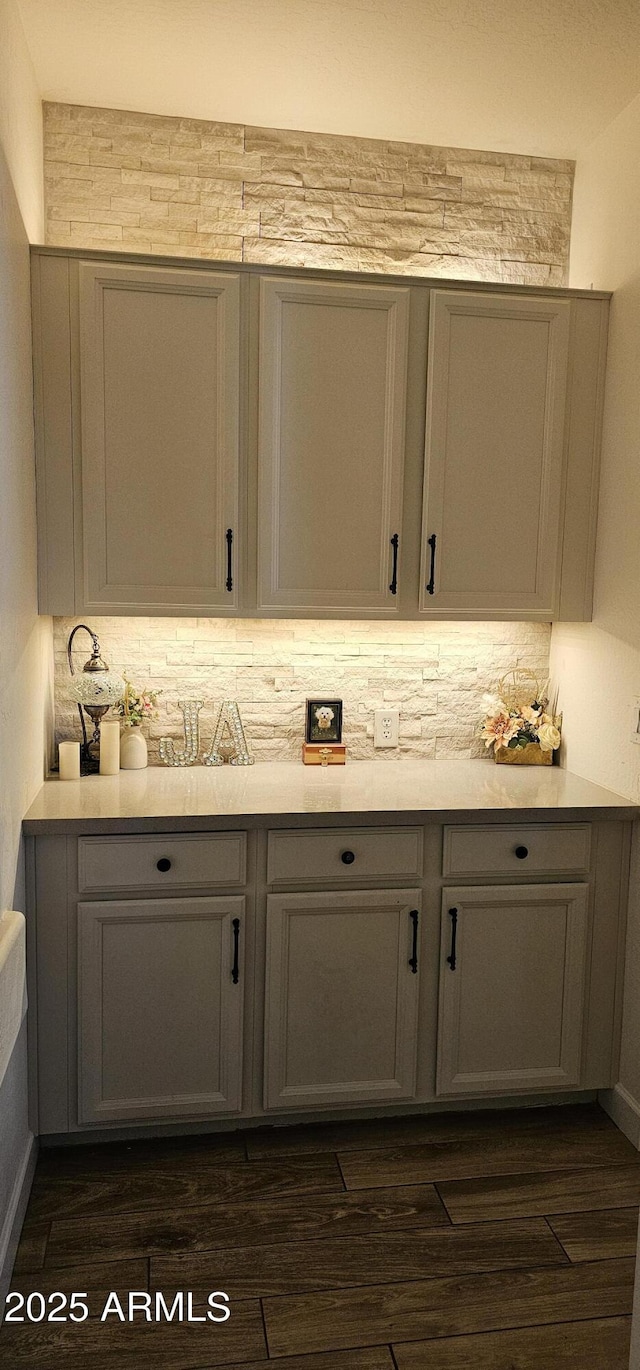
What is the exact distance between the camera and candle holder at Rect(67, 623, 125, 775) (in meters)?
2.72

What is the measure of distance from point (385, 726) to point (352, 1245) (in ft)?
4.88

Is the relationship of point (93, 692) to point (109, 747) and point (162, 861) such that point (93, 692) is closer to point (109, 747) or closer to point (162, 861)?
point (109, 747)

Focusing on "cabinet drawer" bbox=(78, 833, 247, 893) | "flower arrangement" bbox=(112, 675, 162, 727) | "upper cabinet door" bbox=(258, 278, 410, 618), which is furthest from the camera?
"flower arrangement" bbox=(112, 675, 162, 727)

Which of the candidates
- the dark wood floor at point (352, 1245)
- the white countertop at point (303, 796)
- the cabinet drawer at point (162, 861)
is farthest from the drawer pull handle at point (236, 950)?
the dark wood floor at point (352, 1245)

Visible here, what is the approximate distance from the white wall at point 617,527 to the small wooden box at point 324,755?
741 millimetres

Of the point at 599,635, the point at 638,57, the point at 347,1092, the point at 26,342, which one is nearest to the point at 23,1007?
the point at 347,1092

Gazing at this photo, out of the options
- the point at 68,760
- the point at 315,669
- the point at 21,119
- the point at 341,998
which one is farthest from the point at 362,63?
the point at 341,998

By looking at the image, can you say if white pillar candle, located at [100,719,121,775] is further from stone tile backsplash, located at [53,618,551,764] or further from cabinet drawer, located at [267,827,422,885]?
cabinet drawer, located at [267,827,422,885]

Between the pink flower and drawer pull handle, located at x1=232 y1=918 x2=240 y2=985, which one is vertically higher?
the pink flower

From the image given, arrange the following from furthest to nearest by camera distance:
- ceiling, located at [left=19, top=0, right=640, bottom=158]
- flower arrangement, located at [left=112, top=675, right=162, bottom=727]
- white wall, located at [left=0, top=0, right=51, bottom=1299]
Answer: flower arrangement, located at [left=112, top=675, right=162, bottom=727]
ceiling, located at [left=19, top=0, right=640, bottom=158]
white wall, located at [left=0, top=0, right=51, bottom=1299]

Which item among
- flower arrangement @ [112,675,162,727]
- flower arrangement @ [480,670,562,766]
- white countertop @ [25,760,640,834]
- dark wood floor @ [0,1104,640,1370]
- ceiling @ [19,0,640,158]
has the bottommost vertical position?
dark wood floor @ [0,1104,640,1370]

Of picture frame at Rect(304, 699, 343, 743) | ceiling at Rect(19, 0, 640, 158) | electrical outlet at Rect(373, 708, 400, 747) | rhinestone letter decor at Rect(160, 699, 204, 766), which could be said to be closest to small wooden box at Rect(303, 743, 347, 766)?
picture frame at Rect(304, 699, 343, 743)

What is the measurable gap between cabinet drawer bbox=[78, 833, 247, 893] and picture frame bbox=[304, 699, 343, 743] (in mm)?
664

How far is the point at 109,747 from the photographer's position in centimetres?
277
